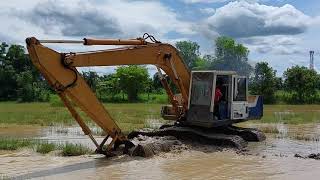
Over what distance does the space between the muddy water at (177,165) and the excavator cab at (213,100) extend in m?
1.12

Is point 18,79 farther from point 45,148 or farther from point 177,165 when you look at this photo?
point 177,165

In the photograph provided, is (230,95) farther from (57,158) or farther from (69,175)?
(69,175)

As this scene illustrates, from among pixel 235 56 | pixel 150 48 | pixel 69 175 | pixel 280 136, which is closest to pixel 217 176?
pixel 69 175

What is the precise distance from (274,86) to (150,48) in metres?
46.9

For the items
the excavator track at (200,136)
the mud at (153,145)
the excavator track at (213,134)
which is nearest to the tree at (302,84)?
the excavator track at (213,134)

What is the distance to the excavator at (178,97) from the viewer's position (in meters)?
15.2

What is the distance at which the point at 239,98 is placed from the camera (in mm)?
19594

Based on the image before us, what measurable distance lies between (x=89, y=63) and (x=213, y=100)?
496 centimetres

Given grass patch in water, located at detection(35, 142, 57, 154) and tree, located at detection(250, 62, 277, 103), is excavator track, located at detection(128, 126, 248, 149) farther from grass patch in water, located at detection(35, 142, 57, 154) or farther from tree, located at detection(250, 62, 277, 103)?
tree, located at detection(250, 62, 277, 103)

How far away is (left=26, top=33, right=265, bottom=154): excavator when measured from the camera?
49.9 feet

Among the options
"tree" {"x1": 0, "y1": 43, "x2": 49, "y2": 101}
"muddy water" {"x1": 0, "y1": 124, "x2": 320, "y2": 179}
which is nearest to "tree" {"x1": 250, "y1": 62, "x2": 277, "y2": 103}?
"tree" {"x1": 0, "y1": 43, "x2": 49, "y2": 101}

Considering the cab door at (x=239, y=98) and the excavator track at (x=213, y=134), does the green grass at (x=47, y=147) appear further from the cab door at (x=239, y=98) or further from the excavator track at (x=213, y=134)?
the cab door at (x=239, y=98)

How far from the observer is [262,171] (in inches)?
544

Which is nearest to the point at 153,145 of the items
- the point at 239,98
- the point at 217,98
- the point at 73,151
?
the point at 73,151
